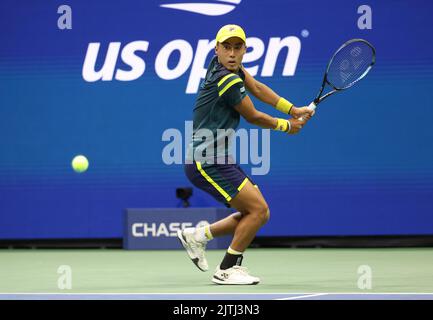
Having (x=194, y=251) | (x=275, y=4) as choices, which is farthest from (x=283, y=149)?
(x=194, y=251)

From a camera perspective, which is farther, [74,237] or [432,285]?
[74,237]

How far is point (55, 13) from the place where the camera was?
10.4 m

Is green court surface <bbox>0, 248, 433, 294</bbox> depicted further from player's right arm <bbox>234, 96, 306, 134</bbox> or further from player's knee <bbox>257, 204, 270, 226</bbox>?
player's right arm <bbox>234, 96, 306, 134</bbox>

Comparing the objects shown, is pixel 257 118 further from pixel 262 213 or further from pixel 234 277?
pixel 234 277

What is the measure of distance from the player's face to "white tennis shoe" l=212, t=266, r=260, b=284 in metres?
1.44

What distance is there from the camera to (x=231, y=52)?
6.68m

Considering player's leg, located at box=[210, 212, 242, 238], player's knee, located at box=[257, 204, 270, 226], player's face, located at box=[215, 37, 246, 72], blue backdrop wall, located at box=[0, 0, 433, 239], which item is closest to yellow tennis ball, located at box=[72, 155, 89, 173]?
blue backdrop wall, located at box=[0, 0, 433, 239]

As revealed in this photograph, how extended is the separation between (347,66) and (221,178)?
1465 mm

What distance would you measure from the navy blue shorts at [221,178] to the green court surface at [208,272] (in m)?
0.67

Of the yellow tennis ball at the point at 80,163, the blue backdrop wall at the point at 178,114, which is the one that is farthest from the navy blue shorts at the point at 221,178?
the yellow tennis ball at the point at 80,163

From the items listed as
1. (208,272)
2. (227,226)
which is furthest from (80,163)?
(227,226)

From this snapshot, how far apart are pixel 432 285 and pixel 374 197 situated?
3.81 m

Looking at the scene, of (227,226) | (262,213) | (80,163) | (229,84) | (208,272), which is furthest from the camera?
(80,163)

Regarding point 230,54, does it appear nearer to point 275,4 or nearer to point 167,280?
point 167,280
